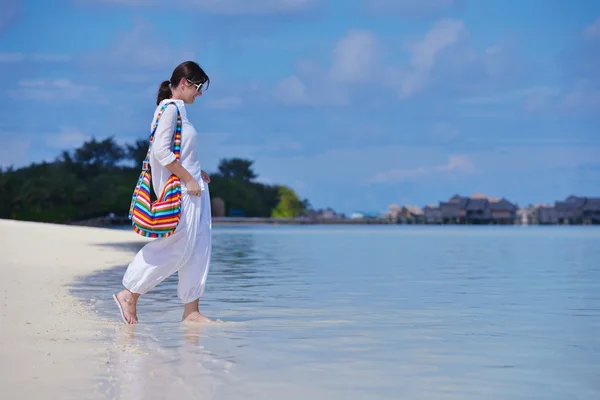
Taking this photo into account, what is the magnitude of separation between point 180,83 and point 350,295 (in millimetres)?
3668

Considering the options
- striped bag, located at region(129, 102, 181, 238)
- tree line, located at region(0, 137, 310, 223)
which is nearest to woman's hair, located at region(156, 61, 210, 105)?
striped bag, located at region(129, 102, 181, 238)

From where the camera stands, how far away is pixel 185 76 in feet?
22.1

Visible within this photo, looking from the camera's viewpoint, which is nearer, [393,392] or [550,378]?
[393,392]

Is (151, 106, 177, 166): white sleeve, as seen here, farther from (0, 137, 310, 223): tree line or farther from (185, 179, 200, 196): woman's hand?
(0, 137, 310, 223): tree line

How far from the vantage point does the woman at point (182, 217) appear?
257 inches

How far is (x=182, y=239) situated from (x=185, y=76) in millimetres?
1103

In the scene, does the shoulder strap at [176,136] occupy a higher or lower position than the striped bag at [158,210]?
higher

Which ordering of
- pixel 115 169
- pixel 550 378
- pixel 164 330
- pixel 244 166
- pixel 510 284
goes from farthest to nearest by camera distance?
pixel 244 166, pixel 115 169, pixel 510 284, pixel 164 330, pixel 550 378

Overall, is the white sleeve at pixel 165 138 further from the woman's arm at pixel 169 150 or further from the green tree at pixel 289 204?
the green tree at pixel 289 204

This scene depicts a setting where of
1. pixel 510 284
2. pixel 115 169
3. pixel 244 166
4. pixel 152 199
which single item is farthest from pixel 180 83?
pixel 244 166

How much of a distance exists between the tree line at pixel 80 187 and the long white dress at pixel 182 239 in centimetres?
7113

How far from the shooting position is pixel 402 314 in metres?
7.77

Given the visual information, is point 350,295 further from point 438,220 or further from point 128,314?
point 438,220

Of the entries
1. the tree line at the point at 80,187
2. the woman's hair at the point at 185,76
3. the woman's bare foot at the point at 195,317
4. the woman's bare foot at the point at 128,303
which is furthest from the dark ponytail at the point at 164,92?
the tree line at the point at 80,187
